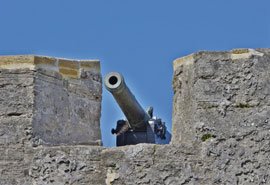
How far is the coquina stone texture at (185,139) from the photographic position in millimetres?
7293

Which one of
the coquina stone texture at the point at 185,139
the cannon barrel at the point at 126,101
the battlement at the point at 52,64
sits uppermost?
the battlement at the point at 52,64

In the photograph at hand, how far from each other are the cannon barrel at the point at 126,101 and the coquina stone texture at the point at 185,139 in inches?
31.4

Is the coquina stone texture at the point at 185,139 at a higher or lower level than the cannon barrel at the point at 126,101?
lower

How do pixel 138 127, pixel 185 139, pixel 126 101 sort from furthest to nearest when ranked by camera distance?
pixel 138 127
pixel 126 101
pixel 185 139

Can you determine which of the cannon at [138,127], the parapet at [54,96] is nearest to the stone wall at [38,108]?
the parapet at [54,96]

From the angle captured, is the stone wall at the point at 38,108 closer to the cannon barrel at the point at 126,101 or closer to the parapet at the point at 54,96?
the parapet at the point at 54,96

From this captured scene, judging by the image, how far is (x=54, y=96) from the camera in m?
7.88

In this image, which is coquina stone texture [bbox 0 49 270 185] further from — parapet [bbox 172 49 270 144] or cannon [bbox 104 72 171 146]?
cannon [bbox 104 72 171 146]

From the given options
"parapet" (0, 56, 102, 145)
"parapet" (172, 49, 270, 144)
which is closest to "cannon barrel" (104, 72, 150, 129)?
"parapet" (0, 56, 102, 145)

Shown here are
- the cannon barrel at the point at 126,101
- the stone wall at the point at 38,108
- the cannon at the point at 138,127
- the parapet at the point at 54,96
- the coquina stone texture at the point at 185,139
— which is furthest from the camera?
the cannon at the point at 138,127

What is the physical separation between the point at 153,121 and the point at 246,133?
95.4 inches

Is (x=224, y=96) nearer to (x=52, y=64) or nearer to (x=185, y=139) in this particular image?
(x=185, y=139)

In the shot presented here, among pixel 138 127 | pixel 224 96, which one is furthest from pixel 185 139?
pixel 138 127

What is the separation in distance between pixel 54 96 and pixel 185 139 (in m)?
1.01
